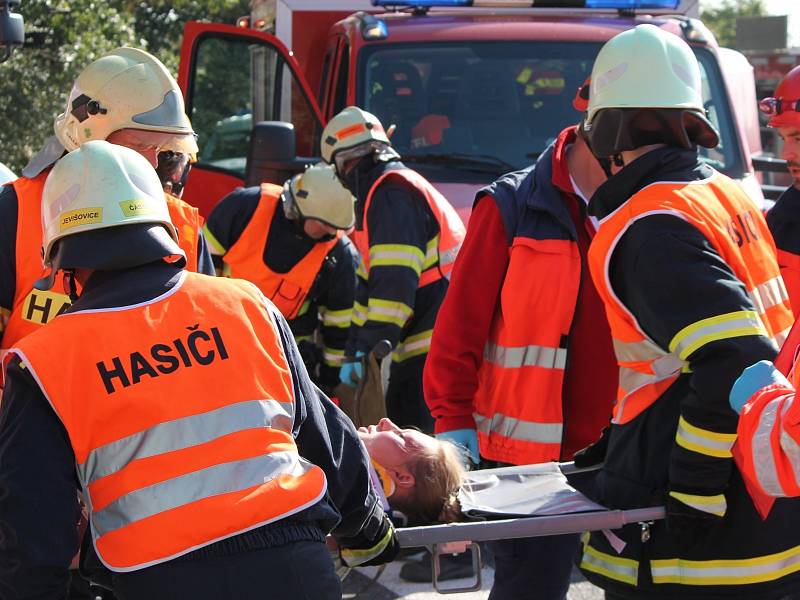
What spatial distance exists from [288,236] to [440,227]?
93 cm

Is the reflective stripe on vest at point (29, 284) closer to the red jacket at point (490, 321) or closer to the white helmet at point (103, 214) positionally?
the white helmet at point (103, 214)

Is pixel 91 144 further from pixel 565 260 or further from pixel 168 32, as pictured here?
pixel 168 32

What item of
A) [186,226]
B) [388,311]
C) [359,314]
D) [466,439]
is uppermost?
[186,226]

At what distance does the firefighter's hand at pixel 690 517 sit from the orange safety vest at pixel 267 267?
3.27 m

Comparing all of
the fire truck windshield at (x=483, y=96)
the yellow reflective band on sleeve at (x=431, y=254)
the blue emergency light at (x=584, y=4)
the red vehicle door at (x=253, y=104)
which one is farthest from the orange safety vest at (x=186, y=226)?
the blue emergency light at (x=584, y=4)

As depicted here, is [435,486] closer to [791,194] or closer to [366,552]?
[366,552]

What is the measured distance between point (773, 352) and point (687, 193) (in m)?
0.41

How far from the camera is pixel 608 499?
293 cm

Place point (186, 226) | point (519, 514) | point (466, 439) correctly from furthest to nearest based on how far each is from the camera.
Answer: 1. point (466, 439)
2. point (186, 226)
3. point (519, 514)

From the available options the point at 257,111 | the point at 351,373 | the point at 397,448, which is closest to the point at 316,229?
the point at 351,373

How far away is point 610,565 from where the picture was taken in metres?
2.89

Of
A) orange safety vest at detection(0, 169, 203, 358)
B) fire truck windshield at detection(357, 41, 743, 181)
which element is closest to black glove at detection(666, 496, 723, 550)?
orange safety vest at detection(0, 169, 203, 358)

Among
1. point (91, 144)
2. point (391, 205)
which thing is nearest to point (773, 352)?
point (91, 144)

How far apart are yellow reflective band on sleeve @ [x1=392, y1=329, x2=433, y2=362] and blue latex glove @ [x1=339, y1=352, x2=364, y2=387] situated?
17 centimetres
